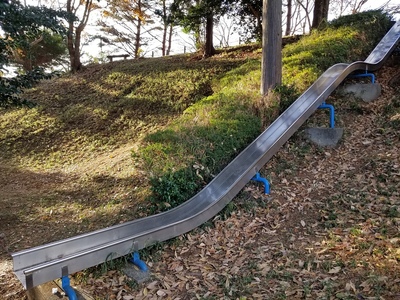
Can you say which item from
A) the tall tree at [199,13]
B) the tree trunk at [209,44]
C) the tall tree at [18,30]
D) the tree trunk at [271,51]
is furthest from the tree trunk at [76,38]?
the tree trunk at [271,51]

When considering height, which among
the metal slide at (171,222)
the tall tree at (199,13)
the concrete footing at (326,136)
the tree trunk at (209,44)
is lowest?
the metal slide at (171,222)

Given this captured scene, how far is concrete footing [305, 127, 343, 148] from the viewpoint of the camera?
5117 millimetres

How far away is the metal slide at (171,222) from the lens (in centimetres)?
254

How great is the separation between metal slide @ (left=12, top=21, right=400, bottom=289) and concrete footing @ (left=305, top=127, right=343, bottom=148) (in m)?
0.33

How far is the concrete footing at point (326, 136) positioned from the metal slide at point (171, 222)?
333 mm

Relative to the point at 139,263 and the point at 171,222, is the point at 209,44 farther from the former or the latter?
the point at 139,263

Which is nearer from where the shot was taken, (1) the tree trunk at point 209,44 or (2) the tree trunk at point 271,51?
(2) the tree trunk at point 271,51

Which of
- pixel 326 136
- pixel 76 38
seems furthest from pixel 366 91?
pixel 76 38

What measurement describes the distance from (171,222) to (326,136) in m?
2.95

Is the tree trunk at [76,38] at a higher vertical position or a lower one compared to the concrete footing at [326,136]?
higher

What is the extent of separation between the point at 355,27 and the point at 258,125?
5.30m

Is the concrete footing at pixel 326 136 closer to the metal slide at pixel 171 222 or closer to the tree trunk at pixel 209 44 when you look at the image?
the metal slide at pixel 171 222

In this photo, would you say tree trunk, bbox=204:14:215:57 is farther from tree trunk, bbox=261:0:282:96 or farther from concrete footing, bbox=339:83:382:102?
concrete footing, bbox=339:83:382:102

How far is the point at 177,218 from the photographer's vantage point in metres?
3.53
